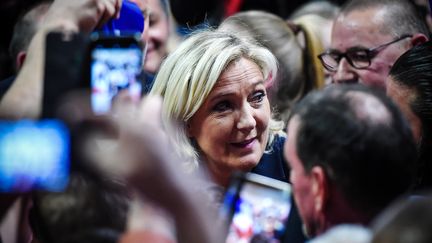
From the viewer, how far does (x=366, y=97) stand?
7.43 feet

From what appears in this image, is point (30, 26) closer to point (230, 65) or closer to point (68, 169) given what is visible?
point (230, 65)

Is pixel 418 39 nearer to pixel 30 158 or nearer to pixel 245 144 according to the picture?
pixel 245 144

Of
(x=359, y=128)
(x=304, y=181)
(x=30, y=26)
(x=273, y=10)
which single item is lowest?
(x=273, y=10)

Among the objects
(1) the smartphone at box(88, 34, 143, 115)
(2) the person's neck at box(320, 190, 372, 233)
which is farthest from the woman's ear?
(2) the person's neck at box(320, 190, 372, 233)

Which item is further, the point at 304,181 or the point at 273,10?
the point at 273,10

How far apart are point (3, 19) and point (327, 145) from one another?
3.66m

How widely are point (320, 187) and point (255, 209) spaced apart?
0.22 metres

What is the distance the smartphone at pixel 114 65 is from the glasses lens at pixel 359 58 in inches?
69.1

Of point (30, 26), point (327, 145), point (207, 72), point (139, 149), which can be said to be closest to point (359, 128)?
point (327, 145)

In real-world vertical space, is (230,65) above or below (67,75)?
below

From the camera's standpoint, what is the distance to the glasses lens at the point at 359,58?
12.9 feet

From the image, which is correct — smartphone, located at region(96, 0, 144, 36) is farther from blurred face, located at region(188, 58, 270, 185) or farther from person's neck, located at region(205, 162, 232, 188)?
person's neck, located at region(205, 162, 232, 188)

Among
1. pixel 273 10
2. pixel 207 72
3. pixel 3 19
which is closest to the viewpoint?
pixel 207 72

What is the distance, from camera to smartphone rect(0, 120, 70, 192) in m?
2.22
